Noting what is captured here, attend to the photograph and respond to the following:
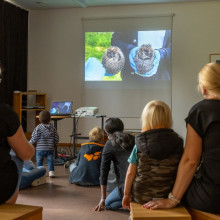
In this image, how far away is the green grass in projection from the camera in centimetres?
718

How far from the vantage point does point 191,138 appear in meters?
1.58

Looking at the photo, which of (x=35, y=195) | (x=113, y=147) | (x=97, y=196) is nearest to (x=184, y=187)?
(x=113, y=147)

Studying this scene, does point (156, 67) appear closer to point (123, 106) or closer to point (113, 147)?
point (123, 106)

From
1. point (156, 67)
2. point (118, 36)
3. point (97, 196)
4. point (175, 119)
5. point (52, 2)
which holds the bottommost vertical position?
point (97, 196)

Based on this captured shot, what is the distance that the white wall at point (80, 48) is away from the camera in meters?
6.78

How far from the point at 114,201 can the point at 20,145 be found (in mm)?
1392

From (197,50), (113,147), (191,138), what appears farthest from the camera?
(197,50)

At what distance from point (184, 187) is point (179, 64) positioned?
5.52 metres

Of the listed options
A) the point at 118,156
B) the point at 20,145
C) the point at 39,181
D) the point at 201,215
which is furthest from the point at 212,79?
the point at 39,181

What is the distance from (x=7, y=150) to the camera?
174 centimetres

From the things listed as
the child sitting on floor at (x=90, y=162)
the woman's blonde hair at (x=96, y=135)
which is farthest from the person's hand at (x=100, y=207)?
the woman's blonde hair at (x=96, y=135)

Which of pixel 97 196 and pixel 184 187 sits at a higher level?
pixel 184 187

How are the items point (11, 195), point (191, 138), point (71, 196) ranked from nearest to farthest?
1. point (191, 138)
2. point (11, 195)
3. point (71, 196)

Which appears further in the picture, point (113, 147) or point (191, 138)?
point (113, 147)
